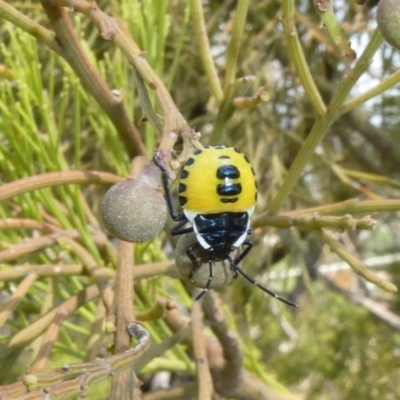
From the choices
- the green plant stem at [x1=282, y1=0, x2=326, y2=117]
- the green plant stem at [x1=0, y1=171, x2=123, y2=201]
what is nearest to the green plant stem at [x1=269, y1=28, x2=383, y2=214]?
the green plant stem at [x1=282, y1=0, x2=326, y2=117]

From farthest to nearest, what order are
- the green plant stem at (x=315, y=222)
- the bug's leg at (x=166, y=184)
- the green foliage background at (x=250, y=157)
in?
the green foliage background at (x=250, y=157), the green plant stem at (x=315, y=222), the bug's leg at (x=166, y=184)

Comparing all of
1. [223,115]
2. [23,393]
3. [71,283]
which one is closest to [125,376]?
[23,393]

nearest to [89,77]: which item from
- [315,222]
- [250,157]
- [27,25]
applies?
[27,25]

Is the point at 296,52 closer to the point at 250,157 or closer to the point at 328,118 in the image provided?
the point at 328,118

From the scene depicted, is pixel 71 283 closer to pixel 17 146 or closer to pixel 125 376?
pixel 17 146

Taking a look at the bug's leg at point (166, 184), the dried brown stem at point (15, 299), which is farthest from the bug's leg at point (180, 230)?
the dried brown stem at point (15, 299)

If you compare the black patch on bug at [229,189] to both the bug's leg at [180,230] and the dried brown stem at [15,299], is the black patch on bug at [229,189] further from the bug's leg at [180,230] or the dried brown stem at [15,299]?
the dried brown stem at [15,299]
